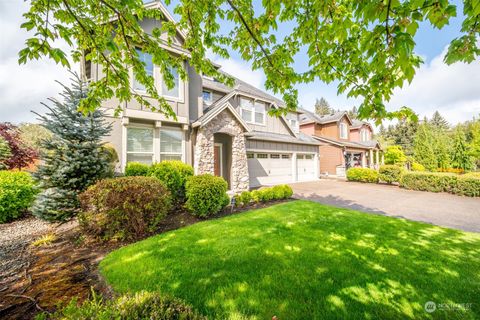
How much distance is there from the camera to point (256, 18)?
3764 mm

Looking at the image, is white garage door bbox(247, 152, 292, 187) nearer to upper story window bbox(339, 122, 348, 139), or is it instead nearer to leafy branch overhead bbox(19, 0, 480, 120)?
leafy branch overhead bbox(19, 0, 480, 120)

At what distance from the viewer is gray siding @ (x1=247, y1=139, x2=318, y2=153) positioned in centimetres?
1290

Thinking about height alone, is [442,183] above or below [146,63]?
below

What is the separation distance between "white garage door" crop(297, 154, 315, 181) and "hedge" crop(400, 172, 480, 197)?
647 centimetres

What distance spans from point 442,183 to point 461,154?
17.1 metres

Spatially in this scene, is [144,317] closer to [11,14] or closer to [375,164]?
[11,14]

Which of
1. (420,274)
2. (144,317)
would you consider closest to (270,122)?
(420,274)

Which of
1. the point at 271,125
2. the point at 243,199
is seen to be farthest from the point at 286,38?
the point at 271,125

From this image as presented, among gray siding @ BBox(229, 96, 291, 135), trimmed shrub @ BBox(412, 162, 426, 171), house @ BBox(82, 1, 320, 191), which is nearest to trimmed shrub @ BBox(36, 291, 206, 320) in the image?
house @ BBox(82, 1, 320, 191)

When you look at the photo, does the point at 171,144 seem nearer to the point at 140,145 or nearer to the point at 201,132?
the point at 140,145

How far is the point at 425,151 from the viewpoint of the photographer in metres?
23.6

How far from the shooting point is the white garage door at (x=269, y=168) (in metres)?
13.1

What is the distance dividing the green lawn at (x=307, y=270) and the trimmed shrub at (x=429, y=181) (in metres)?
9.16

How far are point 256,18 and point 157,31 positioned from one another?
6.95 feet
